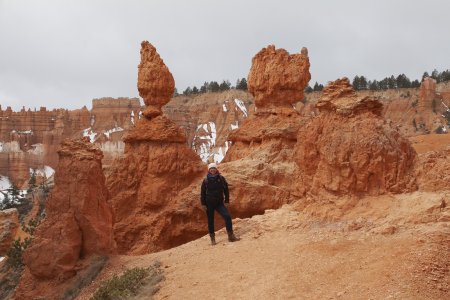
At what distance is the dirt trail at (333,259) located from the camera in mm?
6523

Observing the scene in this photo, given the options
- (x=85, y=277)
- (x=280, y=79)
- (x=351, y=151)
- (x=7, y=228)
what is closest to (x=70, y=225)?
(x=85, y=277)

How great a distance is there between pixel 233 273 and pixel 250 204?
8.67 m

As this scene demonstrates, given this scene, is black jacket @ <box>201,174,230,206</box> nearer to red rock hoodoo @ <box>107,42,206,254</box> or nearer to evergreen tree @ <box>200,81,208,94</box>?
red rock hoodoo @ <box>107,42,206,254</box>

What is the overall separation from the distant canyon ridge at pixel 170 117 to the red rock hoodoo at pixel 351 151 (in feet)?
161

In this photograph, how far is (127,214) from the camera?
1719cm

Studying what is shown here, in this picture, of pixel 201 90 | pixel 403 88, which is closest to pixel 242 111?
pixel 201 90

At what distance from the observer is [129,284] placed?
9.02 meters

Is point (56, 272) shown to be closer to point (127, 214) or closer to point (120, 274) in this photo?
point (120, 274)

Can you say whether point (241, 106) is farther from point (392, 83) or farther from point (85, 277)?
point (85, 277)

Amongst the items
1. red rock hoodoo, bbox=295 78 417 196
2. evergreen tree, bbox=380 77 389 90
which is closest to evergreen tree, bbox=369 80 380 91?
evergreen tree, bbox=380 77 389 90

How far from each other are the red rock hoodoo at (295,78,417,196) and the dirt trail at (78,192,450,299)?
1.29ft

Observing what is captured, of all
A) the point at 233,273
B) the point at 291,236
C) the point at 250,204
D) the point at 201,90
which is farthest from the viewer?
the point at 201,90

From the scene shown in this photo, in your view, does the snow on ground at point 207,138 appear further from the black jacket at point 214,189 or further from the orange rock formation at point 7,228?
the black jacket at point 214,189

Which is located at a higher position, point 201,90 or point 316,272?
point 201,90
